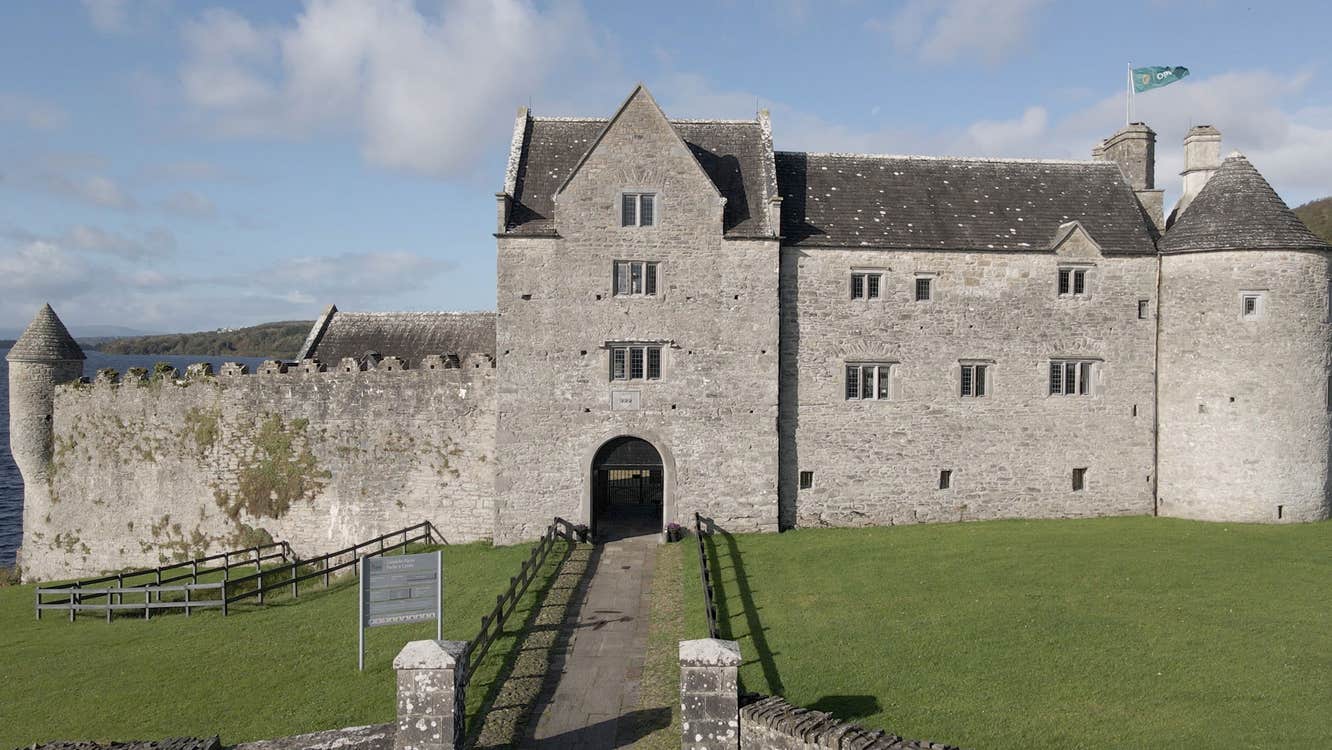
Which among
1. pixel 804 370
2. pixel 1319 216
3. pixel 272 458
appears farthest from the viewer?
pixel 1319 216

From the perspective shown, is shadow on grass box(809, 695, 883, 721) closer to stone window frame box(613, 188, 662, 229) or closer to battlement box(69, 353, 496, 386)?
stone window frame box(613, 188, 662, 229)

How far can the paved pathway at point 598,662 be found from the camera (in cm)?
1266

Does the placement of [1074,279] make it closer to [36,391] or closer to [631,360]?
[631,360]

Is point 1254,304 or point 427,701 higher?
point 1254,304

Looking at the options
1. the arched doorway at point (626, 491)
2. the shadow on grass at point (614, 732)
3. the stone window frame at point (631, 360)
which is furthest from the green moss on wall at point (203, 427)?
the shadow on grass at point (614, 732)

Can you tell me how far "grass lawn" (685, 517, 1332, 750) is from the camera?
487 inches

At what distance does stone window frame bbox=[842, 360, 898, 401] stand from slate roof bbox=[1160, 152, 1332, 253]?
10.5m

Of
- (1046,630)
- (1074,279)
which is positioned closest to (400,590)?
(1046,630)

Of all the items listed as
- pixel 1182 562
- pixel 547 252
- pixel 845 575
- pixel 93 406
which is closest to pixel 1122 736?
pixel 845 575

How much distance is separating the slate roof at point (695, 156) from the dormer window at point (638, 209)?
2227 mm

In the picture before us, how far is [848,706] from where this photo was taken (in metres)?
12.9

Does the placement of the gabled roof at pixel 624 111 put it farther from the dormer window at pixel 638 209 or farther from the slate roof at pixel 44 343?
the slate roof at pixel 44 343

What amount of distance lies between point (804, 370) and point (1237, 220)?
15.2 metres

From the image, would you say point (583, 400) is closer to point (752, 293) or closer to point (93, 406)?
point (752, 293)
